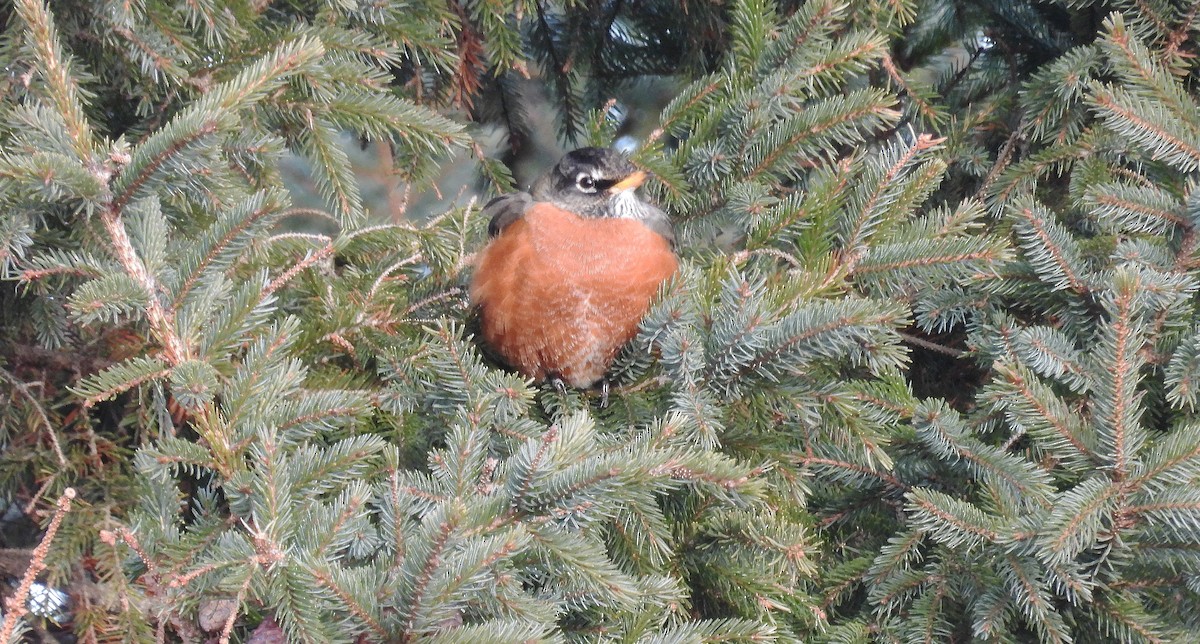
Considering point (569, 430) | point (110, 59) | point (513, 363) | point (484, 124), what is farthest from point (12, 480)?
point (484, 124)

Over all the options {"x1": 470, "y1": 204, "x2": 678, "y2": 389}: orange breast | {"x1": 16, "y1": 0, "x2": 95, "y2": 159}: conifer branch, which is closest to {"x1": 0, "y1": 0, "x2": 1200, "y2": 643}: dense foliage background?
{"x1": 16, "y1": 0, "x2": 95, "y2": 159}: conifer branch

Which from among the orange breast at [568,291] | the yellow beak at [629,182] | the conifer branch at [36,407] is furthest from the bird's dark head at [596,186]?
the conifer branch at [36,407]

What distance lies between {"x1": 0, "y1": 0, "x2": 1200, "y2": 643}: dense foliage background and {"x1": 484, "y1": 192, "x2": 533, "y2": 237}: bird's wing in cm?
Result: 21

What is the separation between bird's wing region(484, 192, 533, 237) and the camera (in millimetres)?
3385

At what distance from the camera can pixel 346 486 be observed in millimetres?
1908

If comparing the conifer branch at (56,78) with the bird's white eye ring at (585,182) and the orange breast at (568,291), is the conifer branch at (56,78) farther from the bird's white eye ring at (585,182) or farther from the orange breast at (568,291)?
the bird's white eye ring at (585,182)

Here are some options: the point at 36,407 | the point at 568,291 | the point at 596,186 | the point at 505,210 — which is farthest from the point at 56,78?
the point at 596,186

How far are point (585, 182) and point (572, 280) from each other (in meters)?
0.54

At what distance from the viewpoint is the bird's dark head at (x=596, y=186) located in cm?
335

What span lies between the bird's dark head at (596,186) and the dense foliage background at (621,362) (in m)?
0.11

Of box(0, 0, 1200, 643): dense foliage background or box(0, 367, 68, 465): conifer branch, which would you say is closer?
box(0, 0, 1200, 643): dense foliage background

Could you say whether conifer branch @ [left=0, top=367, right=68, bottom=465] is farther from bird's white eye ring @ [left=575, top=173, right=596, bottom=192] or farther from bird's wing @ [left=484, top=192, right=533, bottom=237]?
bird's white eye ring @ [left=575, top=173, right=596, bottom=192]

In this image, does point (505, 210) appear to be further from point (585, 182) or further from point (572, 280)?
point (572, 280)

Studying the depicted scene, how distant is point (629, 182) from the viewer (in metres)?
3.38
